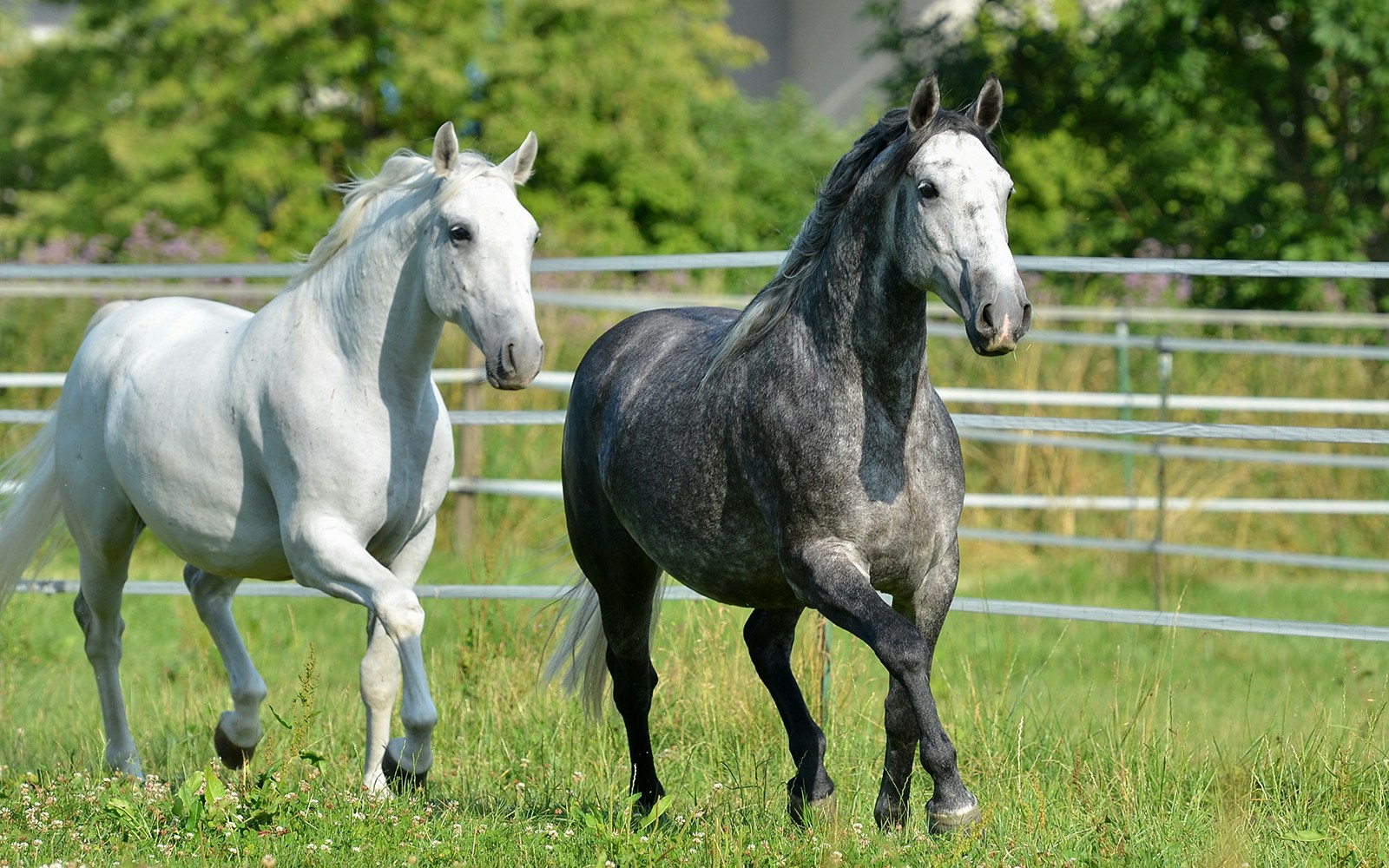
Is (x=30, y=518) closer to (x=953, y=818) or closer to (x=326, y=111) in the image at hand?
(x=953, y=818)

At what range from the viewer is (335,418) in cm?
422

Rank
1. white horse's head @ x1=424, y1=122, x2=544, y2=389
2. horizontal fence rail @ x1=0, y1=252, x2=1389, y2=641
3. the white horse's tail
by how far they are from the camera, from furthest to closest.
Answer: the white horse's tail, horizontal fence rail @ x1=0, y1=252, x2=1389, y2=641, white horse's head @ x1=424, y1=122, x2=544, y2=389

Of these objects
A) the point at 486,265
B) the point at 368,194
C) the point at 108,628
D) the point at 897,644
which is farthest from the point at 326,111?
the point at 897,644

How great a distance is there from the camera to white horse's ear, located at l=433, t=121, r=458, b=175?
4.14 metres

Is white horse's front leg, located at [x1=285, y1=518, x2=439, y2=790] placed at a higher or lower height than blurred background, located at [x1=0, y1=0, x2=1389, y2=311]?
lower

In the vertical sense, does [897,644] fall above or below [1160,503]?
above

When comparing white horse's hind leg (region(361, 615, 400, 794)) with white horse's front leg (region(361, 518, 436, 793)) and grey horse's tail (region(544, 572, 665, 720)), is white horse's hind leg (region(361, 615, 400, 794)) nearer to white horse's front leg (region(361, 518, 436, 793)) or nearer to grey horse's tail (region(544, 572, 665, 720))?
white horse's front leg (region(361, 518, 436, 793))

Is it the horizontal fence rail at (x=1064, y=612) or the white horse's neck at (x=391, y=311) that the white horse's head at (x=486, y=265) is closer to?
the white horse's neck at (x=391, y=311)

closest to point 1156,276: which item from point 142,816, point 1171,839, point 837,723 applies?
point 837,723

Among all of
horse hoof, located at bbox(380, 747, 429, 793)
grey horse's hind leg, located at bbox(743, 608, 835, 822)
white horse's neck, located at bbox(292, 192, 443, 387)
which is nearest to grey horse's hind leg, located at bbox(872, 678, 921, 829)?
grey horse's hind leg, located at bbox(743, 608, 835, 822)

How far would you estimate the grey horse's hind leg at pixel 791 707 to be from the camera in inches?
149

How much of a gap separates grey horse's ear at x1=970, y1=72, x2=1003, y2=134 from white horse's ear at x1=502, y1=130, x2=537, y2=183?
56.0 inches

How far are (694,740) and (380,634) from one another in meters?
1.20

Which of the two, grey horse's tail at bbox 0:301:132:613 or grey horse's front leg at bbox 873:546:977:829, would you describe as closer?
grey horse's front leg at bbox 873:546:977:829
